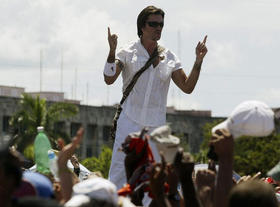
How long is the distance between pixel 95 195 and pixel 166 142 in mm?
1007

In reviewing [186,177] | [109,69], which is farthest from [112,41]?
[186,177]

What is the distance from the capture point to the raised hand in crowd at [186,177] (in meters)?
8.15

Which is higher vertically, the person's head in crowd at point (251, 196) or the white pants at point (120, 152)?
the person's head in crowd at point (251, 196)

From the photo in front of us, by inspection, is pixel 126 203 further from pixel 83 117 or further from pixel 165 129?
pixel 83 117

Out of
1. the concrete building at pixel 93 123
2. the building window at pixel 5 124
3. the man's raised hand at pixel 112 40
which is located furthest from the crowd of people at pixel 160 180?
the building window at pixel 5 124

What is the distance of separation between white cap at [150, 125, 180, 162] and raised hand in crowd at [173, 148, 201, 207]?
0.17ft

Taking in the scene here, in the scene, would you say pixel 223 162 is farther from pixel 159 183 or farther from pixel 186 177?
pixel 159 183

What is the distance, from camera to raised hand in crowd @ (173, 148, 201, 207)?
8.15m

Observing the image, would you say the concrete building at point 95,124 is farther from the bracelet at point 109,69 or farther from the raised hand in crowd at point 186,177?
the raised hand in crowd at point 186,177

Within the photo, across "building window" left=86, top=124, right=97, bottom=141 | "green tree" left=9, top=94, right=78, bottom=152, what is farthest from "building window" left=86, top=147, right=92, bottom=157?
"green tree" left=9, top=94, right=78, bottom=152

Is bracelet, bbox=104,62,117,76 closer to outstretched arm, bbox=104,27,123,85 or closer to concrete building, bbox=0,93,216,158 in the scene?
outstretched arm, bbox=104,27,123,85

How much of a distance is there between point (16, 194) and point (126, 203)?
0.67 metres

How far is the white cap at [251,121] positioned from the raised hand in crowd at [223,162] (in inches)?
8.1

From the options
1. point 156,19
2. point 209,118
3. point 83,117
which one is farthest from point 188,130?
point 156,19
